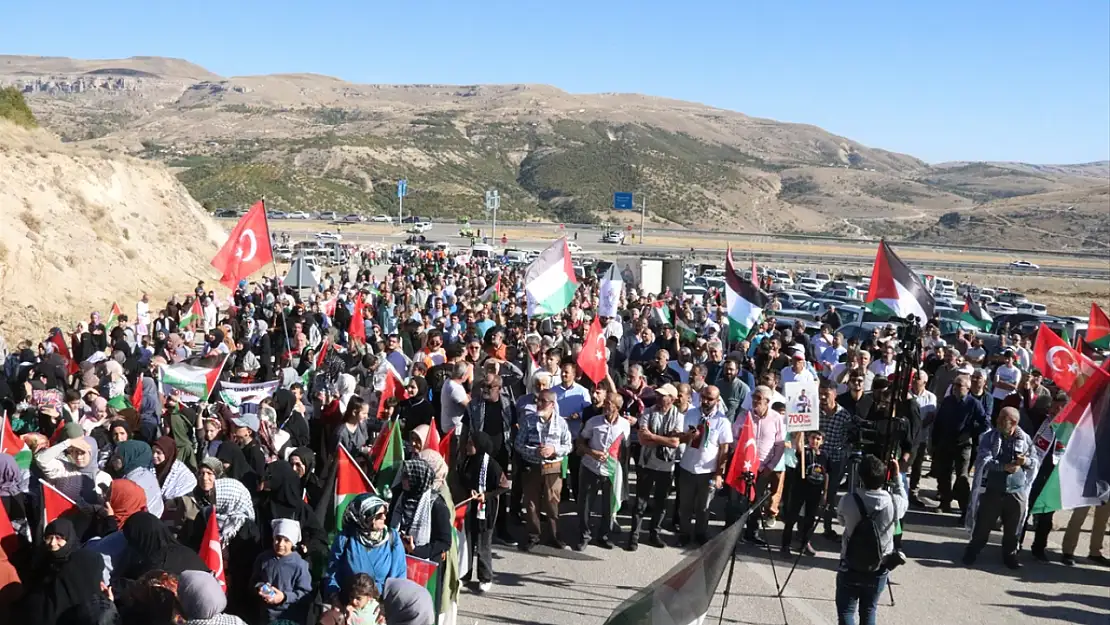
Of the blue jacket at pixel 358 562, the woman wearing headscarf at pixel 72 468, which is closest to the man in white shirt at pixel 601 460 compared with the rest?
the blue jacket at pixel 358 562

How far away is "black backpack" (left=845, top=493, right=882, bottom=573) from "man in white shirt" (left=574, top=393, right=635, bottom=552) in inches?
112

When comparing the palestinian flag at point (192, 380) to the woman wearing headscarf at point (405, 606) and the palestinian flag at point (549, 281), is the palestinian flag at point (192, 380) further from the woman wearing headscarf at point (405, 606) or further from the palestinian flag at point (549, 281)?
the woman wearing headscarf at point (405, 606)

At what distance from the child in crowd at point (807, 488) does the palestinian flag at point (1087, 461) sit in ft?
7.07

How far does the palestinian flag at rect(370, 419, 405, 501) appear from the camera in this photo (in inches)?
276

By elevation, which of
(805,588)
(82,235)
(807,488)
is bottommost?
(805,588)

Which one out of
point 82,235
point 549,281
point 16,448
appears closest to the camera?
point 16,448

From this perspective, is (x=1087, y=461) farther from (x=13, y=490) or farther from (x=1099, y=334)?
(x=1099, y=334)

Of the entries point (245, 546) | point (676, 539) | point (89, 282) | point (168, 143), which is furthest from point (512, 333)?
point (168, 143)

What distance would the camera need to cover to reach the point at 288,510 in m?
6.06

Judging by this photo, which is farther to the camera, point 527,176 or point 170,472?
point 527,176

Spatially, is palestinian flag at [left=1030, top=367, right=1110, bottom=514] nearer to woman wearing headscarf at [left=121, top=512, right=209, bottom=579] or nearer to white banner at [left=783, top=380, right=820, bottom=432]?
white banner at [left=783, top=380, right=820, bottom=432]

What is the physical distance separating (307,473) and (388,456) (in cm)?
60

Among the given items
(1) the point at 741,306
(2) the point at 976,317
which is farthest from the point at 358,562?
(2) the point at 976,317

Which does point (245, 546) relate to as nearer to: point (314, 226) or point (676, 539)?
point (676, 539)
